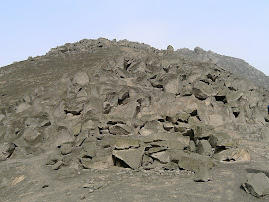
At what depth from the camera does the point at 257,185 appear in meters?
10.0

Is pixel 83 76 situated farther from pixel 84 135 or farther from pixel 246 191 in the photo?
pixel 246 191

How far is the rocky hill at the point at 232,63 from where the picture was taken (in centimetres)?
6781

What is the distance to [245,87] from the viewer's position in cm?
2817

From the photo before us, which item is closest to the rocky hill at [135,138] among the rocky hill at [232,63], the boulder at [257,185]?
the boulder at [257,185]

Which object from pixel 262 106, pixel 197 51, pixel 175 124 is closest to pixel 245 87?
pixel 262 106

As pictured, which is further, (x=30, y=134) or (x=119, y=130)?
(x=30, y=134)

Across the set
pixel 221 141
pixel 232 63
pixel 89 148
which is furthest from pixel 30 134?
pixel 232 63

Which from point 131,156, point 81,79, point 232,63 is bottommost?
point 131,156

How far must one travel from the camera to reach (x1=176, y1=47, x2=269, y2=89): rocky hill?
222 ft

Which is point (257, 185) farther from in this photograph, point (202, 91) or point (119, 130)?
point (202, 91)

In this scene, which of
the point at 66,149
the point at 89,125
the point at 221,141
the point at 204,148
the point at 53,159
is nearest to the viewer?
the point at 204,148

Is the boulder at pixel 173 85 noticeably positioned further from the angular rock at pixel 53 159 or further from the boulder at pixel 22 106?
the boulder at pixel 22 106

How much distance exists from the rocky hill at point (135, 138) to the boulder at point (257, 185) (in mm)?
34

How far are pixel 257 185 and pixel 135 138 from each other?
7818 mm
